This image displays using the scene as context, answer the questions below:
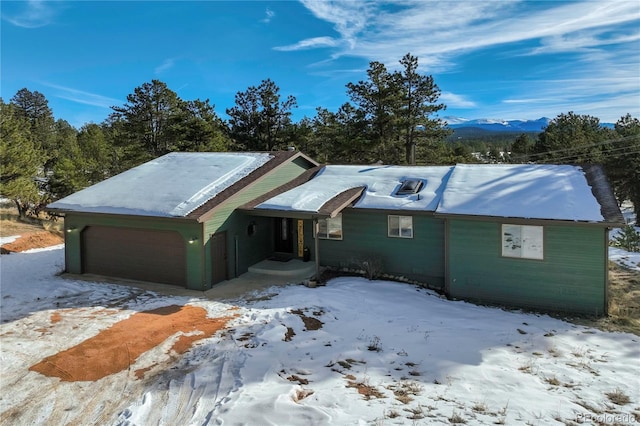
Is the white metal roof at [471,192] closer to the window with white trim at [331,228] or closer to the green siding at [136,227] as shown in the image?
the window with white trim at [331,228]

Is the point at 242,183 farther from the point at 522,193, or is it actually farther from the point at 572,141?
the point at 572,141

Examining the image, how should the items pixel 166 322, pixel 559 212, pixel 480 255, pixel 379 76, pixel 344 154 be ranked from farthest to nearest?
pixel 344 154 < pixel 379 76 < pixel 480 255 < pixel 559 212 < pixel 166 322

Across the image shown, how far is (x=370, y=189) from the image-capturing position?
45.5ft

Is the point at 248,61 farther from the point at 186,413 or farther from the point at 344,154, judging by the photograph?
the point at 186,413

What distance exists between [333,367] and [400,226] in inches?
261

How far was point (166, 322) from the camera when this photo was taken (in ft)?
30.1

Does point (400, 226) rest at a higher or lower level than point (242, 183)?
lower

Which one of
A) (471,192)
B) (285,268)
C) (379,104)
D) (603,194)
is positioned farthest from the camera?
(379,104)

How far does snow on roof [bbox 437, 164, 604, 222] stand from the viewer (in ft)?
34.2

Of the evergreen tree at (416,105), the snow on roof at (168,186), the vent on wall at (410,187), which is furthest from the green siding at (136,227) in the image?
the evergreen tree at (416,105)

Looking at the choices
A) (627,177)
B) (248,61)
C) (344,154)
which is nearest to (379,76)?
(344,154)

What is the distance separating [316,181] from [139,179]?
6.68 meters

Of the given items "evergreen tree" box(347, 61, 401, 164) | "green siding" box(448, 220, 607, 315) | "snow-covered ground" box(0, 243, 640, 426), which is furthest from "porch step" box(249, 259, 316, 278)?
"evergreen tree" box(347, 61, 401, 164)

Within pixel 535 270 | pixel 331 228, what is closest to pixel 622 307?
pixel 535 270
